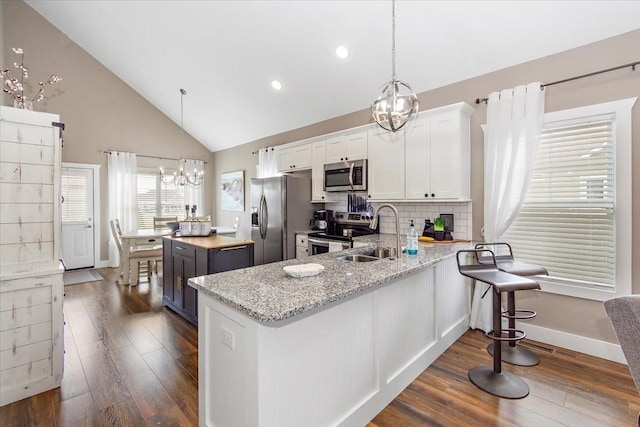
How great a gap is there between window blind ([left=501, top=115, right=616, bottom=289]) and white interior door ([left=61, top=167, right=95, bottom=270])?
7.46m

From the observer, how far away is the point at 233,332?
1.40 metres

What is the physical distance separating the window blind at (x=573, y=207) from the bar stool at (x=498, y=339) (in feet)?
3.34

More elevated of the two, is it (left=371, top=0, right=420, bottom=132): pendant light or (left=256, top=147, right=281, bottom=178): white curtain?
(left=256, top=147, right=281, bottom=178): white curtain

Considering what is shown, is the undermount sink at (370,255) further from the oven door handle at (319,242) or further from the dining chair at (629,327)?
the dining chair at (629,327)

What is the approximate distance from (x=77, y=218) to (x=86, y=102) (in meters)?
2.34

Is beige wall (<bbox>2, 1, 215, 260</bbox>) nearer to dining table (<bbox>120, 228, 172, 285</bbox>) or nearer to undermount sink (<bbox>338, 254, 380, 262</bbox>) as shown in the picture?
dining table (<bbox>120, 228, 172, 285</bbox>)

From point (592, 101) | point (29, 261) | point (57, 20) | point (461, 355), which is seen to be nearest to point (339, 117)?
point (592, 101)

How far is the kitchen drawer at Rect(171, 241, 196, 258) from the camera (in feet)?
10.8

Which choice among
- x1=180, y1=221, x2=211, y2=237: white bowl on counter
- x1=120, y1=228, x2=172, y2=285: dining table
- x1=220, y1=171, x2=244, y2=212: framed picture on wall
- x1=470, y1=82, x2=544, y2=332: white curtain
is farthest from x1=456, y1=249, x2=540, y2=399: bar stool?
x1=220, y1=171, x2=244, y2=212: framed picture on wall

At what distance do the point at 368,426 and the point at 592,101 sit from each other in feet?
10.4

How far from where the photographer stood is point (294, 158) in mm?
5062

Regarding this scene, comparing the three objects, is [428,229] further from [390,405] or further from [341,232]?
[390,405]

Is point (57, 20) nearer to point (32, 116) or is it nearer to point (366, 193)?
point (32, 116)

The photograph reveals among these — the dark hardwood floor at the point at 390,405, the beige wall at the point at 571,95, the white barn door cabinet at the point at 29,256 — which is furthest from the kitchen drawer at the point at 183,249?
the beige wall at the point at 571,95
